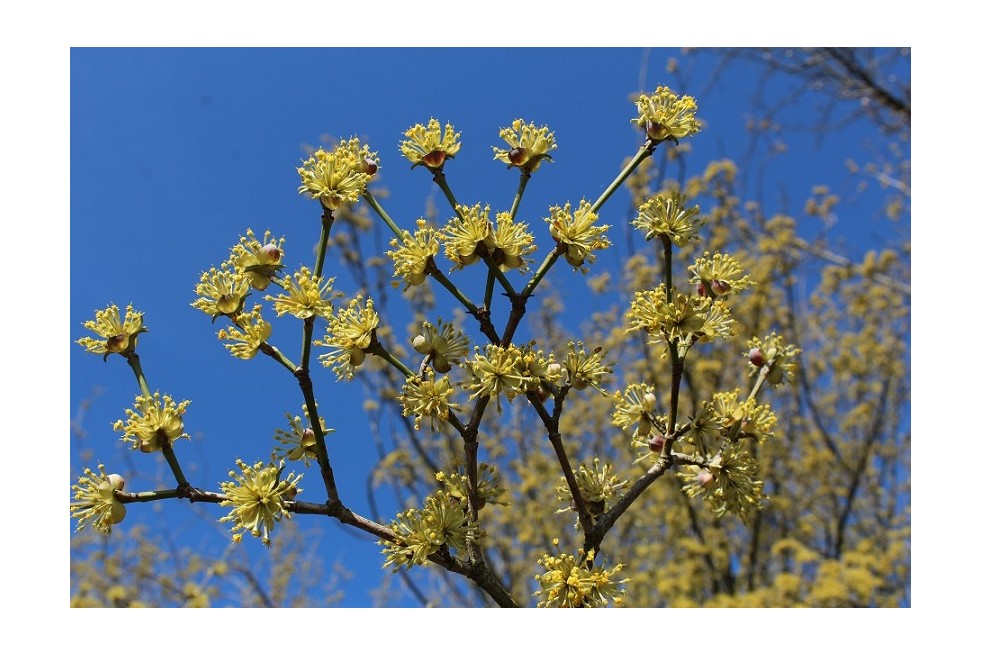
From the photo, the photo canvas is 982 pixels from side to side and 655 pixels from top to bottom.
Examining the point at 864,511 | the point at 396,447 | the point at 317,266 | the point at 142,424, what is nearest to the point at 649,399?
the point at 317,266

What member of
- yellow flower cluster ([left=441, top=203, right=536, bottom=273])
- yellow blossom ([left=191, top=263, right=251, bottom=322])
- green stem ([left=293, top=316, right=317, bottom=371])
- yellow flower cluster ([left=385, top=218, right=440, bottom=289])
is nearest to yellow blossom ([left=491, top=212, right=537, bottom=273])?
yellow flower cluster ([left=441, top=203, right=536, bottom=273])

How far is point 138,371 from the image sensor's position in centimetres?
137

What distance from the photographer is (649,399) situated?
57.6 inches

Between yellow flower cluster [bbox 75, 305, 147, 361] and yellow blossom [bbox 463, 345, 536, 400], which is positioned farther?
yellow flower cluster [bbox 75, 305, 147, 361]

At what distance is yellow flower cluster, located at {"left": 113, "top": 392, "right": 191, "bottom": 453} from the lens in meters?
1.26

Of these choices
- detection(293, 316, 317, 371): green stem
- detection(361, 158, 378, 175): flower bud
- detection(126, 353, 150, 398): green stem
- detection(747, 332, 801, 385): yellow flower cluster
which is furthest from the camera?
detection(747, 332, 801, 385): yellow flower cluster

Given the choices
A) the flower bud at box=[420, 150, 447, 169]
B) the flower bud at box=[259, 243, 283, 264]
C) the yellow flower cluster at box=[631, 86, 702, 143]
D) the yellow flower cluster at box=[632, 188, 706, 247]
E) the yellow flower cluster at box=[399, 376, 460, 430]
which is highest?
the yellow flower cluster at box=[631, 86, 702, 143]

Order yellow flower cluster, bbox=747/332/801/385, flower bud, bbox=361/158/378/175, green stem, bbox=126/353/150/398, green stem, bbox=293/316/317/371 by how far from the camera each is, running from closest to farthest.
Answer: green stem, bbox=293/316/317/371
green stem, bbox=126/353/150/398
flower bud, bbox=361/158/378/175
yellow flower cluster, bbox=747/332/801/385

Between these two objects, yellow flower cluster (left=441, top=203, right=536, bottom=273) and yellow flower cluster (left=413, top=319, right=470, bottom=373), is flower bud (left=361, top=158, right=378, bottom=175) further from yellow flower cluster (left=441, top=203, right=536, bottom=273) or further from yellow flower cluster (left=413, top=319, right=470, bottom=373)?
yellow flower cluster (left=413, top=319, right=470, bottom=373)

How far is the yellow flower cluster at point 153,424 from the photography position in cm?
126

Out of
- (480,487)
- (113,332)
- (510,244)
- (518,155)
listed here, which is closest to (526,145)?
(518,155)

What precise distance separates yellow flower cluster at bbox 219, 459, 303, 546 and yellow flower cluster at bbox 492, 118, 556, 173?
0.77 metres

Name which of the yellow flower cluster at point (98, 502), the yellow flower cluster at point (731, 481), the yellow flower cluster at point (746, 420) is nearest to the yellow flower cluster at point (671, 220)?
the yellow flower cluster at point (746, 420)

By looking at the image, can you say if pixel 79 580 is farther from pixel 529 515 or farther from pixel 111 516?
pixel 111 516
